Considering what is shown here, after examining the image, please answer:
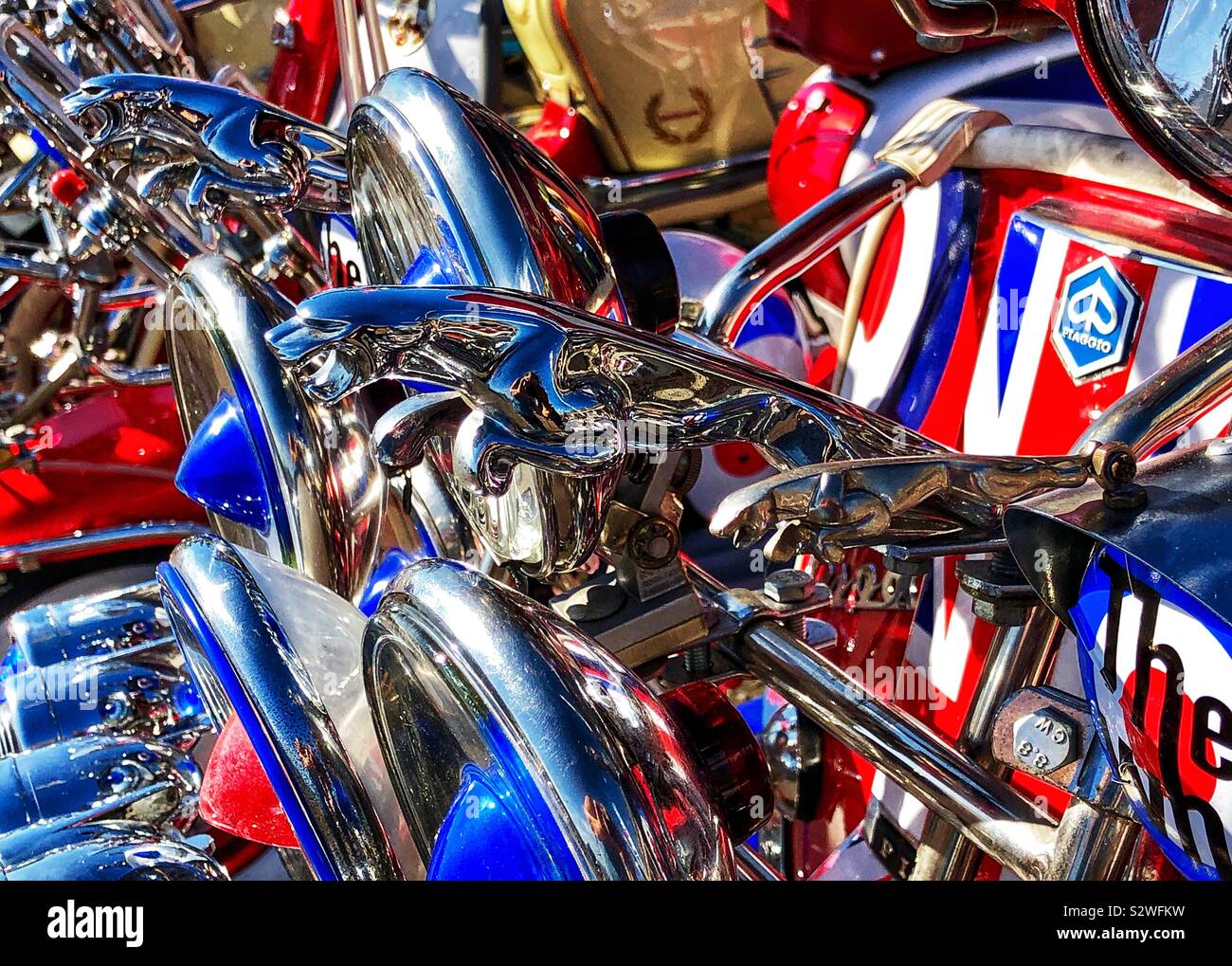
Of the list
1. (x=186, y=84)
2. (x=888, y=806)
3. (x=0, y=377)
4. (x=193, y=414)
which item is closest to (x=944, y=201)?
(x=888, y=806)

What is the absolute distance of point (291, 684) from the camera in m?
0.63

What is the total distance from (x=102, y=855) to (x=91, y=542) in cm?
128

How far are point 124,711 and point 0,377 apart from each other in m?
1.90

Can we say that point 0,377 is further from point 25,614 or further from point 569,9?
point 25,614

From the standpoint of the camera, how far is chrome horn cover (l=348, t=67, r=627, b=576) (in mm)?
665

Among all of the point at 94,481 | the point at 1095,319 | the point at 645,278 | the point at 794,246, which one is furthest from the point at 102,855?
the point at 94,481

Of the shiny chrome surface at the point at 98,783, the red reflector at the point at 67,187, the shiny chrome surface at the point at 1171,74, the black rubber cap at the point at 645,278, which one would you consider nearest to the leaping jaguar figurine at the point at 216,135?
the black rubber cap at the point at 645,278

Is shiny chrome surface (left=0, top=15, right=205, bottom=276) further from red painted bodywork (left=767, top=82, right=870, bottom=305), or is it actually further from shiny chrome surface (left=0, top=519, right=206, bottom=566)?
red painted bodywork (left=767, top=82, right=870, bottom=305)

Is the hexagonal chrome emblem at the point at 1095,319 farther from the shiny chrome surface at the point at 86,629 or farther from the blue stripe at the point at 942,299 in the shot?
the shiny chrome surface at the point at 86,629

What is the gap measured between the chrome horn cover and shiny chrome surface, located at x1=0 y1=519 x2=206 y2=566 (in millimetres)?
1182

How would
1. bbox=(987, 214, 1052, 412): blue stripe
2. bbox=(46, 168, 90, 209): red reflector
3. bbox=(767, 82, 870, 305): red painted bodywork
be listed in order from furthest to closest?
bbox=(46, 168, 90, 209): red reflector < bbox=(767, 82, 870, 305): red painted bodywork < bbox=(987, 214, 1052, 412): blue stripe

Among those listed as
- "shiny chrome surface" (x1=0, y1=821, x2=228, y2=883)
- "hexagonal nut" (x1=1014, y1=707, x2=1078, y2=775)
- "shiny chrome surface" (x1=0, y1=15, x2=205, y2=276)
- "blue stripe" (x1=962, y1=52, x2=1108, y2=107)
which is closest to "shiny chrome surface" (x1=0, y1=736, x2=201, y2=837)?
"shiny chrome surface" (x1=0, y1=821, x2=228, y2=883)

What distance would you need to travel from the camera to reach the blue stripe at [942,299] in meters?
0.93

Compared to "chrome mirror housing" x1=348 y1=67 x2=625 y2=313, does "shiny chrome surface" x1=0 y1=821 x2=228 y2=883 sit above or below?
below
